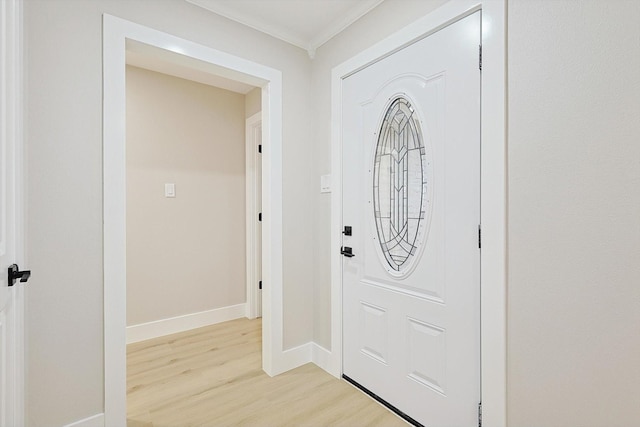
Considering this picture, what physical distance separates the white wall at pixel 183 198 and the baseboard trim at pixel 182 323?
0.05 m

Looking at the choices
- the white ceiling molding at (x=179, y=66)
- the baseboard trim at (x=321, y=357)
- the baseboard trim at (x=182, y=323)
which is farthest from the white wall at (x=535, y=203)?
the baseboard trim at (x=182, y=323)

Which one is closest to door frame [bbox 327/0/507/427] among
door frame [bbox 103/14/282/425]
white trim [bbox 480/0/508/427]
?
white trim [bbox 480/0/508/427]

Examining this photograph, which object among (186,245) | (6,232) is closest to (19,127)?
(6,232)

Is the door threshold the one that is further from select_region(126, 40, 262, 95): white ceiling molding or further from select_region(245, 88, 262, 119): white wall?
select_region(245, 88, 262, 119): white wall

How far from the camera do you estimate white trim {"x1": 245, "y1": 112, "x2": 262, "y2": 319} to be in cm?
347

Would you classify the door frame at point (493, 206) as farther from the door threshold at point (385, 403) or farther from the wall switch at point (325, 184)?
the wall switch at point (325, 184)

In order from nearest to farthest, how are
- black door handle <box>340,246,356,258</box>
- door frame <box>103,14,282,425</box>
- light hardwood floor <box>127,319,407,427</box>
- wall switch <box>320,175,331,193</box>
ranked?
door frame <box>103,14,282,425</box>
light hardwood floor <box>127,319,407,427</box>
black door handle <box>340,246,356,258</box>
wall switch <box>320,175,331,193</box>

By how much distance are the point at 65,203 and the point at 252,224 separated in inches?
79.3

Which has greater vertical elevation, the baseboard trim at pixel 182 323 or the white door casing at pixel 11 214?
the white door casing at pixel 11 214

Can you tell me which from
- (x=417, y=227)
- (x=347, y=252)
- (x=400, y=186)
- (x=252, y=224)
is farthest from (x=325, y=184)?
(x=252, y=224)

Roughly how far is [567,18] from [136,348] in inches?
138

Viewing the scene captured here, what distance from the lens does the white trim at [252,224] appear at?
347 cm

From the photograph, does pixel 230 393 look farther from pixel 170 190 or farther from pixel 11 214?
pixel 170 190

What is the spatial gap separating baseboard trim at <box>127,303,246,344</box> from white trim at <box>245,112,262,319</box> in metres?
0.16
